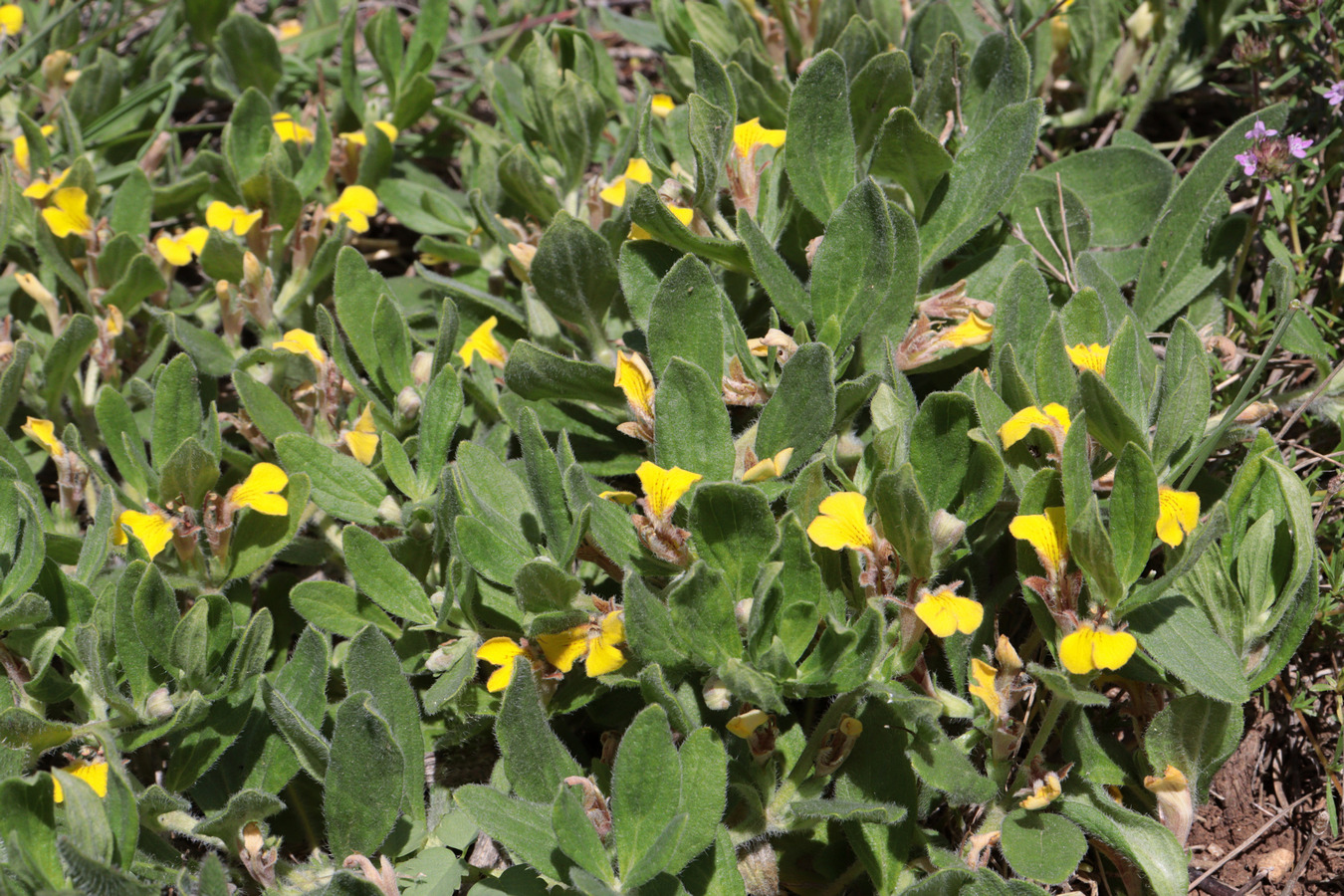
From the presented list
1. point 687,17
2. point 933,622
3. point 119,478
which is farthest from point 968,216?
point 119,478

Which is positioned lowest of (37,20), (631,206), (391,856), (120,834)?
(391,856)

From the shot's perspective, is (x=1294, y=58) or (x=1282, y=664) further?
(x=1294, y=58)

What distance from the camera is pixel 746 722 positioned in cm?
198

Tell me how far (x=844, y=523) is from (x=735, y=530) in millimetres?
193

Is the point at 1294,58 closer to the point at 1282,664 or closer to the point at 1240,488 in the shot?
the point at 1240,488

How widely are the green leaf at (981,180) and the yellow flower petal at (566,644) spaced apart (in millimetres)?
1090

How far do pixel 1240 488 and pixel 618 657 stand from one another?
48.3 inches

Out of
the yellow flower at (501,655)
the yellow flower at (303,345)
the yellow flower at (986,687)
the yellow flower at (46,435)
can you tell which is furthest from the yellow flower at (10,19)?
the yellow flower at (986,687)

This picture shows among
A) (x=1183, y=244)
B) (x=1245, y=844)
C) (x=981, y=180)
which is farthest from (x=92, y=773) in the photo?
(x=1183, y=244)

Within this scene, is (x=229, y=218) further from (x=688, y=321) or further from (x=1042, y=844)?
(x=1042, y=844)

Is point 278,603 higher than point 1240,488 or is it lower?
lower

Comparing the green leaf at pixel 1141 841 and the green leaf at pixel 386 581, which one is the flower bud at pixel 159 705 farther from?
the green leaf at pixel 1141 841

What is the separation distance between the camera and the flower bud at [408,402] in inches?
106

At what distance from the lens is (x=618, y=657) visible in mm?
2125
